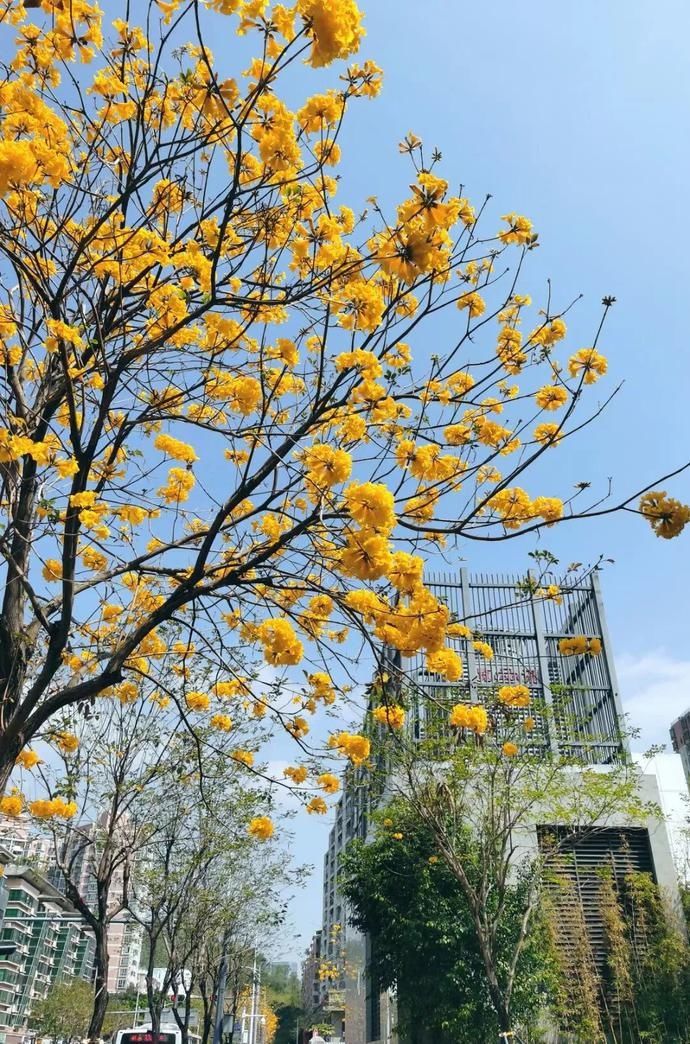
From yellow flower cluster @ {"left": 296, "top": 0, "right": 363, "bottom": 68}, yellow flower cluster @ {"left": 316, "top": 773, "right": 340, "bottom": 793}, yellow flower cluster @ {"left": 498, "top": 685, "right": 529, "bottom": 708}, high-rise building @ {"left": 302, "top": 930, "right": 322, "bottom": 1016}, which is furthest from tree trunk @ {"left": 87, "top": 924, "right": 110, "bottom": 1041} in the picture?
high-rise building @ {"left": 302, "top": 930, "right": 322, "bottom": 1016}

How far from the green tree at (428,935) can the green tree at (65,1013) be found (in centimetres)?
3516

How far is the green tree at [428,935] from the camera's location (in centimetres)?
1026

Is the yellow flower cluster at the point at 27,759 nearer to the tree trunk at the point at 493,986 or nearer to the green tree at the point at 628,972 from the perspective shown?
the tree trunk at the point at 493,986

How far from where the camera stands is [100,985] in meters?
8.82

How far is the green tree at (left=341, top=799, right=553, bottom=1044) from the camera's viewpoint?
10.3 m

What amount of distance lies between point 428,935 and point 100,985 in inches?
179

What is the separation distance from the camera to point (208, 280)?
3377 mm

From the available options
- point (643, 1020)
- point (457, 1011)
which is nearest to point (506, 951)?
point (457, 1011)

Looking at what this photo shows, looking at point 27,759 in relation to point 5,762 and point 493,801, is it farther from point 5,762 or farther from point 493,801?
point 493,801

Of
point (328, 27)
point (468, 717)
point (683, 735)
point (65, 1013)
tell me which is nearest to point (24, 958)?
point (65, 1013)

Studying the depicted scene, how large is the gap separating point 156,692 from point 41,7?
20.7 feet

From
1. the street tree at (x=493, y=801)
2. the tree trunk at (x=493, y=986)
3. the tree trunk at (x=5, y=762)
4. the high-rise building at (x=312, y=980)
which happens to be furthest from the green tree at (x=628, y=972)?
the high-rise building at (x=312, y=980)

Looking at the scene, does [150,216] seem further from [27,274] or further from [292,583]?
A: [292,583]

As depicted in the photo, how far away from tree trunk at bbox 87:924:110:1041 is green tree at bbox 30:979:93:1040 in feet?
122
